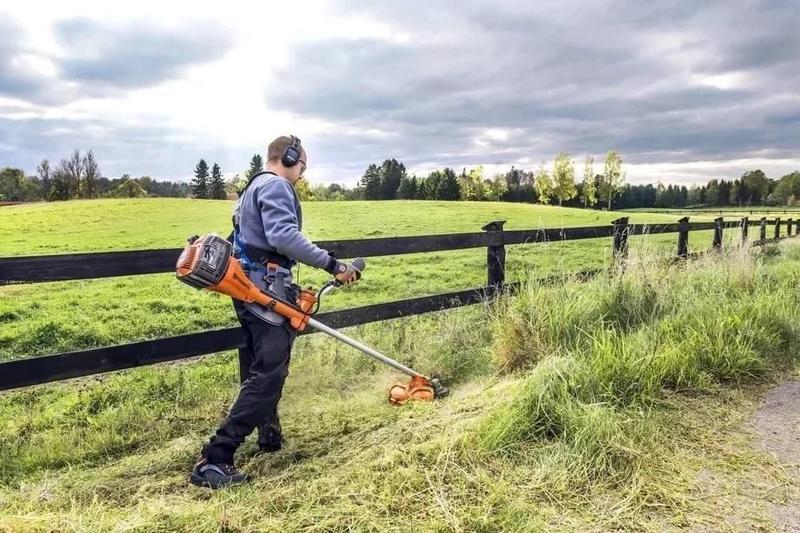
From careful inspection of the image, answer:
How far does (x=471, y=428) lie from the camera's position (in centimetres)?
320

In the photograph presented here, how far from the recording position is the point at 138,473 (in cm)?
323

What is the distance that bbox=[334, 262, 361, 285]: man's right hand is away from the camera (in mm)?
3342

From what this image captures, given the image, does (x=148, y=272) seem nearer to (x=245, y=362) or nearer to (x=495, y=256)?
(x=245, y=362)

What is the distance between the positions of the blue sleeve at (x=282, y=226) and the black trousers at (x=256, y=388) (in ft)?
1.44

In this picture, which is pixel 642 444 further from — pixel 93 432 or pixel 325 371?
pixel 93 432

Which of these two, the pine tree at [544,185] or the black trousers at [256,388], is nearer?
the black trousers at [256,388]

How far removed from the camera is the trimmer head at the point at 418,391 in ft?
13.9

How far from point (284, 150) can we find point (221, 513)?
2.02 metres

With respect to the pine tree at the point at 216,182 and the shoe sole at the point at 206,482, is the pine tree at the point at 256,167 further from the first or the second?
the pine tree at the point at 216,182

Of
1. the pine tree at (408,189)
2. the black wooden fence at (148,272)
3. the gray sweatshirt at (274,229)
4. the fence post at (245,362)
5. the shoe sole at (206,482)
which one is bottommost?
the shoe sole at (206,482)

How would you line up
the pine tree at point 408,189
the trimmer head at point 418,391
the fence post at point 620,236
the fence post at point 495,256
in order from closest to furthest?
the trimmer head at point 418,391 → the fence post at point 495,256 → the fence post at point 620,236 → the pine tree at point 408,189

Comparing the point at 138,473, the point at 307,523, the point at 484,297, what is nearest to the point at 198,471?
the point at 138,473

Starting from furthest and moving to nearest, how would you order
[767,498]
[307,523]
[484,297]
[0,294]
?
[0,294] < [484,297] < [767,498] < [307,523]

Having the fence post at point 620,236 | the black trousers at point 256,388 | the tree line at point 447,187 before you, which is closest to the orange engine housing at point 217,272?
the black trousers at point 256,388
